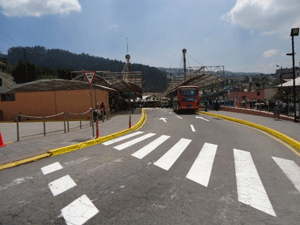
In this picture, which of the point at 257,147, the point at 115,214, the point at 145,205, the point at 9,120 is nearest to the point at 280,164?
the point at 257,147

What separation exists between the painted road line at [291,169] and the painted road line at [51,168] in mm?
5917

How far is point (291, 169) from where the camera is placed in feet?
17.6

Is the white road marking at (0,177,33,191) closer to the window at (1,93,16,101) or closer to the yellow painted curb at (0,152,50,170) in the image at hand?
the yellow painted curb at (0,152,50,170)

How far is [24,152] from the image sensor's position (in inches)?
288

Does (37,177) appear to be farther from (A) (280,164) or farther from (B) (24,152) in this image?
(A) (280,164)

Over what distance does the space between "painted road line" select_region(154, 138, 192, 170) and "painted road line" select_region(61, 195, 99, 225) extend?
7.99 ft

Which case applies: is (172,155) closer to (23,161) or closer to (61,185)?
(61,185)

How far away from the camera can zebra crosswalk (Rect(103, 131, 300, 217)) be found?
378 centimetres

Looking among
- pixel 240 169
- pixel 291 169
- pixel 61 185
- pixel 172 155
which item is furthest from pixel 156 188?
pixel 291 169

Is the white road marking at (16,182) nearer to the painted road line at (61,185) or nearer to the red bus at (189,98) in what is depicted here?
the painted road line at (61,185)

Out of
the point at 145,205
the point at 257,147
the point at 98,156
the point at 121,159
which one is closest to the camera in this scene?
the point at 145,205

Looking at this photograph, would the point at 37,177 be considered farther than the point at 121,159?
No

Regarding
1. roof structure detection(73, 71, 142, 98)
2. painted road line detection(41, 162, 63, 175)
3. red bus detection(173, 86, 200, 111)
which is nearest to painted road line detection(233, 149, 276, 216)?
painted road line detection(41, 162, 63, 175)

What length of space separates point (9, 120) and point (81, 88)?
8.70 m
